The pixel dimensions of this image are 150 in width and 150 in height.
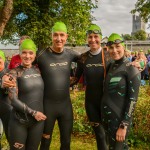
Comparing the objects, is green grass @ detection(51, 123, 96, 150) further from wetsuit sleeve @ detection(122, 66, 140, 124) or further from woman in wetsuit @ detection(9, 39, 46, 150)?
wetsuit sleeve @ detection(122, 66, 140, 124)

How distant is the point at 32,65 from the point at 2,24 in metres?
7.51

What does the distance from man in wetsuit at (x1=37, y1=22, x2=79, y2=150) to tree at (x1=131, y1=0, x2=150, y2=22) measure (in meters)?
25.1

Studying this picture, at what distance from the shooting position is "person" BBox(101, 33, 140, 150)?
13.2ft

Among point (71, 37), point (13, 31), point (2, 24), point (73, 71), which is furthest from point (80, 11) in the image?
point (73, 71)

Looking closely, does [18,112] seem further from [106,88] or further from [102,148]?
[102,148]

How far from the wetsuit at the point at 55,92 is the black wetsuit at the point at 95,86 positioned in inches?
14.0

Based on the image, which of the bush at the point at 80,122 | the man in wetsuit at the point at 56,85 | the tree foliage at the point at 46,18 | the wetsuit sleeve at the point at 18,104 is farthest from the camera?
the tree foliage at the point at 46,18

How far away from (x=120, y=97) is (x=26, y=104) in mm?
1399

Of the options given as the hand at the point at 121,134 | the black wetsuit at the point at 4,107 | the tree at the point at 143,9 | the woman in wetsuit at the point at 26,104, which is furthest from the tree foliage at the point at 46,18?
the hand at the point at 121,134

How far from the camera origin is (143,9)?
2873 cm

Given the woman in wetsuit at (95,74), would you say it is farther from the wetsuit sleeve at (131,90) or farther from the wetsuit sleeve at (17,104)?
the wetsuit sleeve at (17,104)

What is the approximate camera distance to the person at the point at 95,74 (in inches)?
197

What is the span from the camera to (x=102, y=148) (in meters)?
5.12

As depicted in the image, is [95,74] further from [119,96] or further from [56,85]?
[119,96]
